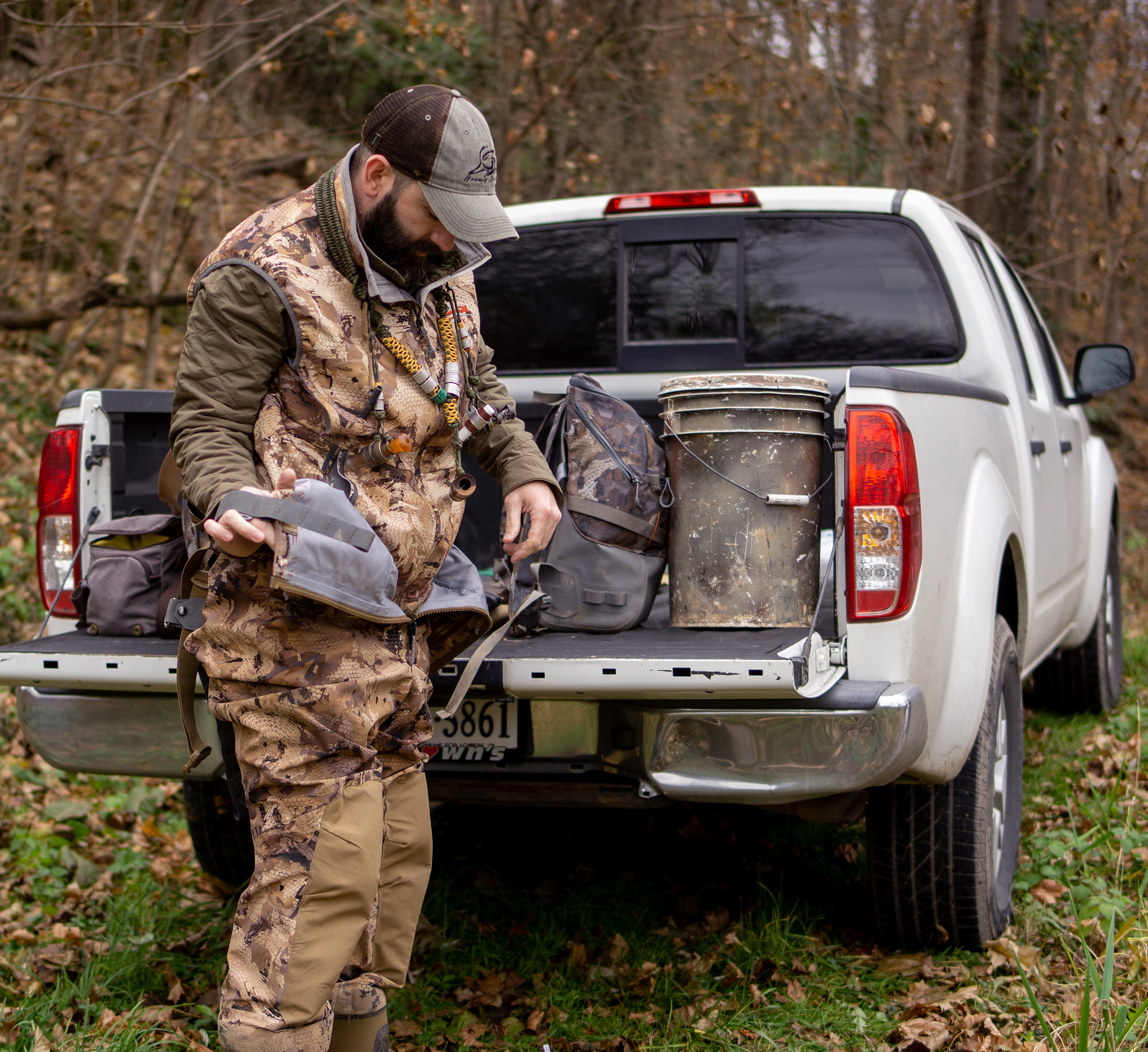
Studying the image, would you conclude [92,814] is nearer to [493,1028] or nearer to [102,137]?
[493,1028]

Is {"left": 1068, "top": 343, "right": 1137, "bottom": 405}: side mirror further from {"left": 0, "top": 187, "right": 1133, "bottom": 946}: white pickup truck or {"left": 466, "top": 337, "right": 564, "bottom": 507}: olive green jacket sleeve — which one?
{"left": 466, "top": 337, "right": 564, "bottom": 507}: olive green jacket sleeve

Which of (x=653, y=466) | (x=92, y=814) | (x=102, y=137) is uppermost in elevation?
(x=102, y=137)

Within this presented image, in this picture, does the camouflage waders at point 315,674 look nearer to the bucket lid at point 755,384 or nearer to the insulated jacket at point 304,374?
the insulated jacket at point 304,374

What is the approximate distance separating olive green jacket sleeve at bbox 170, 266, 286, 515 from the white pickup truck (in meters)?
0.80

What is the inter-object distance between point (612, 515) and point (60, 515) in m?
1.46

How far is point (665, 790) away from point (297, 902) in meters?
0.85

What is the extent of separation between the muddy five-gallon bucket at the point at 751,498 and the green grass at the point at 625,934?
3.13ft

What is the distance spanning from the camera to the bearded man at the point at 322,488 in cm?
214

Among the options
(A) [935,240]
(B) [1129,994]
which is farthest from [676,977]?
(A) [935,240]

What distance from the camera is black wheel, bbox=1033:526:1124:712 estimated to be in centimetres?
556

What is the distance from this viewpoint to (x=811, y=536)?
3016mm

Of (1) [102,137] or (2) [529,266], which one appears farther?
(1) [102,137]

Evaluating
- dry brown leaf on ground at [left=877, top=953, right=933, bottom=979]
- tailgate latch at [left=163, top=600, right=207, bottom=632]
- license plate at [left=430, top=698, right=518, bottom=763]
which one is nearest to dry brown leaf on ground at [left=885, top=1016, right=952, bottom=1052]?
dry brown leaf on ground at [left=877, top=953, right=933, bottom=979]

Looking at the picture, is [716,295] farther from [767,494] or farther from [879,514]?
[879,514]
